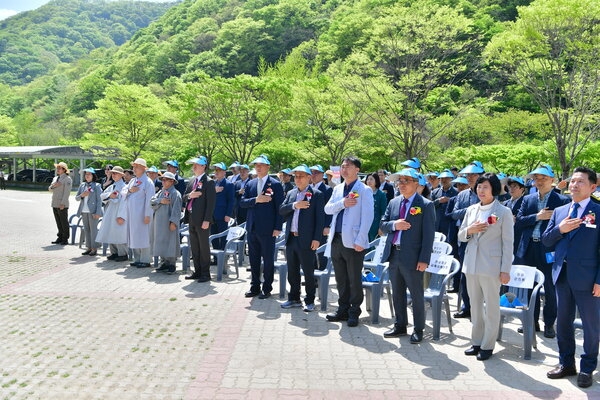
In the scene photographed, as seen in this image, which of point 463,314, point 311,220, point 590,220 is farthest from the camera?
point 311,220

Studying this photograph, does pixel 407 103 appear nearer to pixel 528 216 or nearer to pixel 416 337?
pixel 528 216

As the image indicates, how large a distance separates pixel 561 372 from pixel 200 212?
6.18 metres

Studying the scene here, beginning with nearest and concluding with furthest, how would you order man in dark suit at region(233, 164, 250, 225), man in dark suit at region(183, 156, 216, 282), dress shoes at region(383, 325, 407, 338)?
1. dress shoes at region(383, 325, 407, 338)
2. man in dark suit at region(183, 156, 216, 282)
3. man in dark suit at region(233, 164, 250, 225)

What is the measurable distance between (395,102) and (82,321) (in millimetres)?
21692

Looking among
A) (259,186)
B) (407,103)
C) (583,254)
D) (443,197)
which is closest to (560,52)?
(407,103)

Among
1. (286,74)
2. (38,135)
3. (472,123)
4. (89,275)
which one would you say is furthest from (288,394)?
(38,135)

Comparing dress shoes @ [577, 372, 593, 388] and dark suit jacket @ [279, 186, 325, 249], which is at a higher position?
dark suit jacket @ [279, 186, 325, 249]

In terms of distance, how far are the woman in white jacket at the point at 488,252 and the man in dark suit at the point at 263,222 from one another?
3.30 meters

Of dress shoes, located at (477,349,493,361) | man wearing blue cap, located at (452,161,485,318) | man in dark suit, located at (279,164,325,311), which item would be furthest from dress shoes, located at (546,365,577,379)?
man in dark suit, located at (279,164,325,311)

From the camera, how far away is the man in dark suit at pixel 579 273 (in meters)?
4.85

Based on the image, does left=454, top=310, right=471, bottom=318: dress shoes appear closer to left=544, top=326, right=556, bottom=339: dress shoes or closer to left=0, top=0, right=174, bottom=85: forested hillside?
left=544, top=326, right=556, bottom=339: dress shoes

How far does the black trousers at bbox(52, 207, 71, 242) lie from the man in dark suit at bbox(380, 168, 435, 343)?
10092mm

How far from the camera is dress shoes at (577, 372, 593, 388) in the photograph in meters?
4.84

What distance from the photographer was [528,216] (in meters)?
6.82
